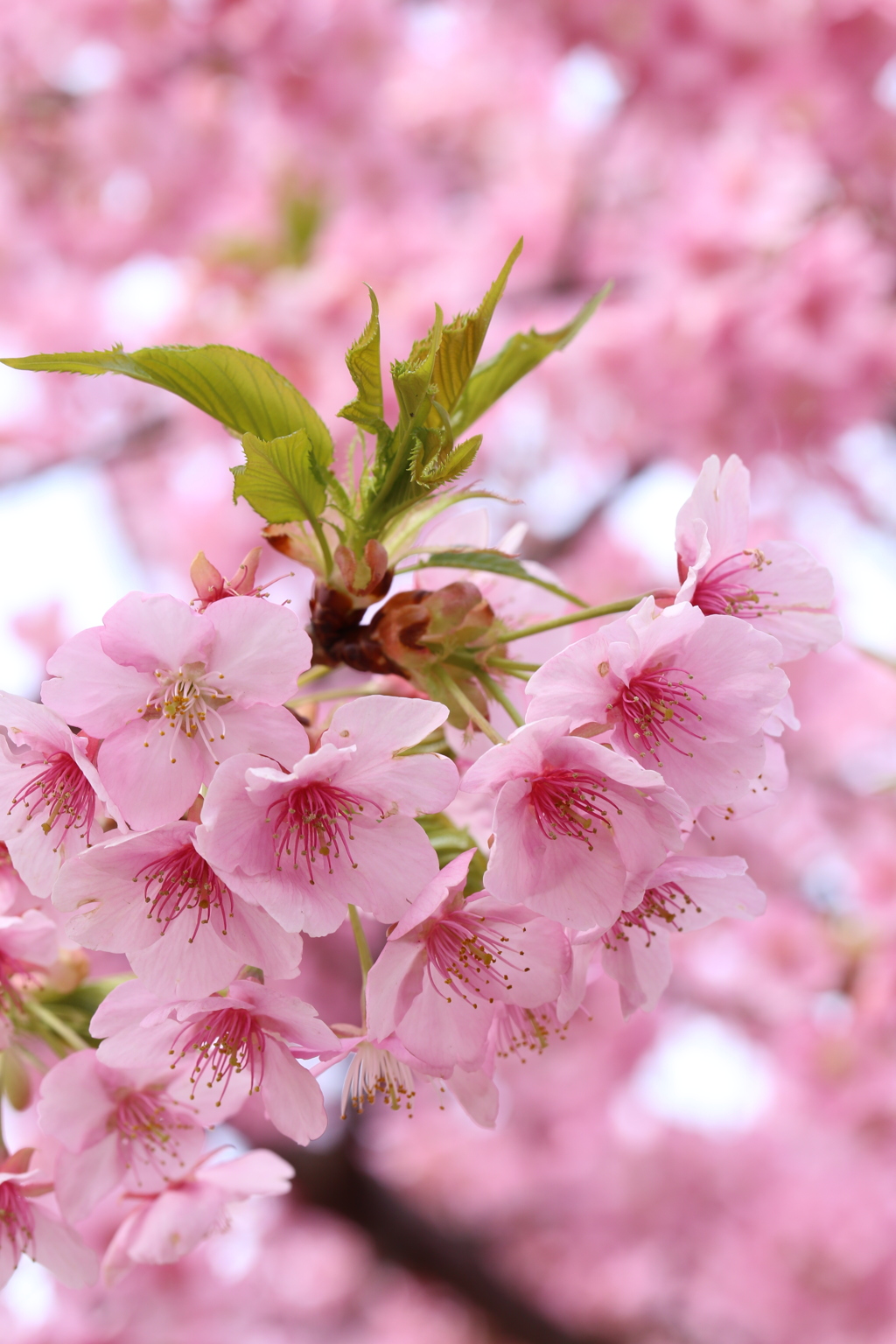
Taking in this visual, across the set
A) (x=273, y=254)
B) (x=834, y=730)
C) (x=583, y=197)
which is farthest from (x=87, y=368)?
(x=834, y=730)

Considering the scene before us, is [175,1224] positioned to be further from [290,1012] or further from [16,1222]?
[290,1012]

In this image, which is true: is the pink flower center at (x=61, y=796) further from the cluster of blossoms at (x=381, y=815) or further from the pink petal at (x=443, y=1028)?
the pink petal at (x=443, y=1028)

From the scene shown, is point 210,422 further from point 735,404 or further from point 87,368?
point 87,368

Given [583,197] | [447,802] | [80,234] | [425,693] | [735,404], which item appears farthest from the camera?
[80,234]

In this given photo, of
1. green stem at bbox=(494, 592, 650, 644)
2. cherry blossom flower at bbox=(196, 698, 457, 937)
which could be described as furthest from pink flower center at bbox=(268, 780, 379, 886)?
green stem at bbox=(494, 592, 650, 644)

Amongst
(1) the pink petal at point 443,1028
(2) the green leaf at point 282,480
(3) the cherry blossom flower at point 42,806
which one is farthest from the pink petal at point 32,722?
(1) the pink petal at point 443,1028

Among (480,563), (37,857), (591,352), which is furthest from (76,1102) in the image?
(591,352)
